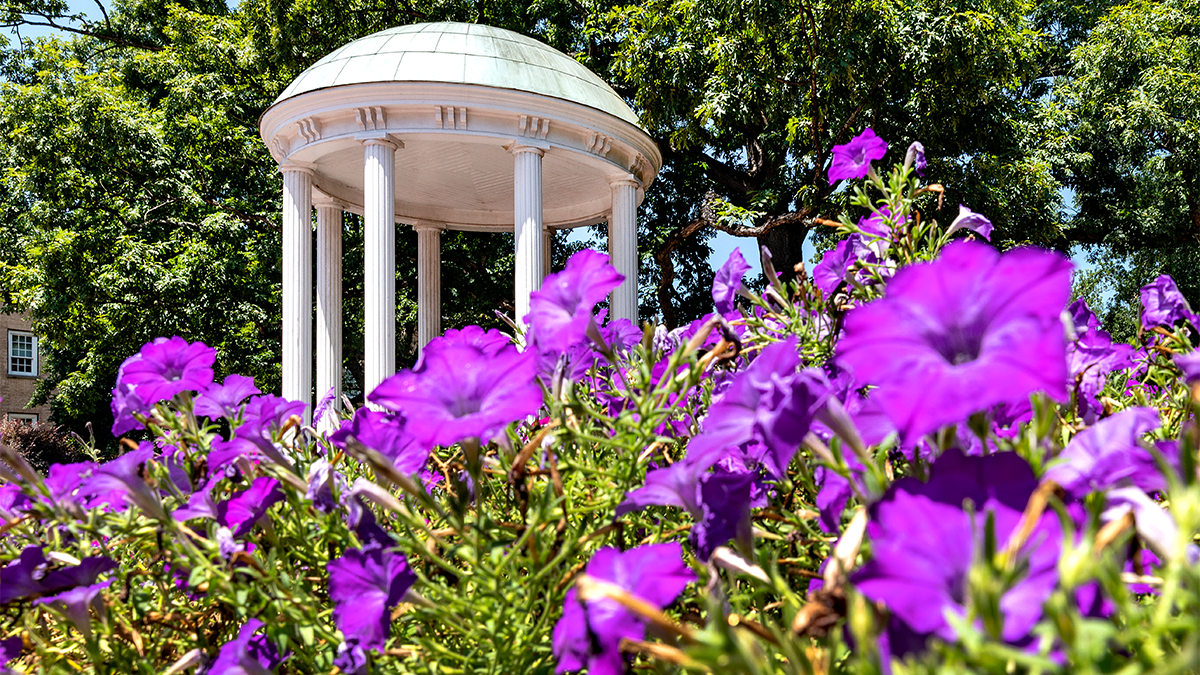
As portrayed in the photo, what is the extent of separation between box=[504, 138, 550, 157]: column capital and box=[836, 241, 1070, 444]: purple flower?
9516 millimetres

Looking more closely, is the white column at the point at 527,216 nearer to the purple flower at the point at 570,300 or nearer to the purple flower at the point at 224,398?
the purple flower at the point at 224,398

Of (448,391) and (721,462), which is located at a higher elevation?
(448,391)

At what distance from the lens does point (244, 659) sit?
873 mm

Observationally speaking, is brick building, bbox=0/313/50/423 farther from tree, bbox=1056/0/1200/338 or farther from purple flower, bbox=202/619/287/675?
purple flower, bbox=202/619/287/675

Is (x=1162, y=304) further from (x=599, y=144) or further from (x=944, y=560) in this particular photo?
(x=599, y=144)

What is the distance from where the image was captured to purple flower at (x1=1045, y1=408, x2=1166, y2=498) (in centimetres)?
60

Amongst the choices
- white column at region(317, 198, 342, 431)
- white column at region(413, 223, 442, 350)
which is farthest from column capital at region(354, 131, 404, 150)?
white column at region(413, 223, 442, 350)

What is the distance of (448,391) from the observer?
82 cm

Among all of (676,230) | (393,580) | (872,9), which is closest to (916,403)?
(393,580)

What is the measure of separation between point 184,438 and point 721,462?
0.80 meters

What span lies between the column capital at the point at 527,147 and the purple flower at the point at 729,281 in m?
8.62

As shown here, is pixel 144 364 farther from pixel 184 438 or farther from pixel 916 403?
pixel 916 403

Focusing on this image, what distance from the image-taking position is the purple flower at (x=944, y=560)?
48 cm

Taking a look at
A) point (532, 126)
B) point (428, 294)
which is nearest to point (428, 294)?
point (428, 294)
